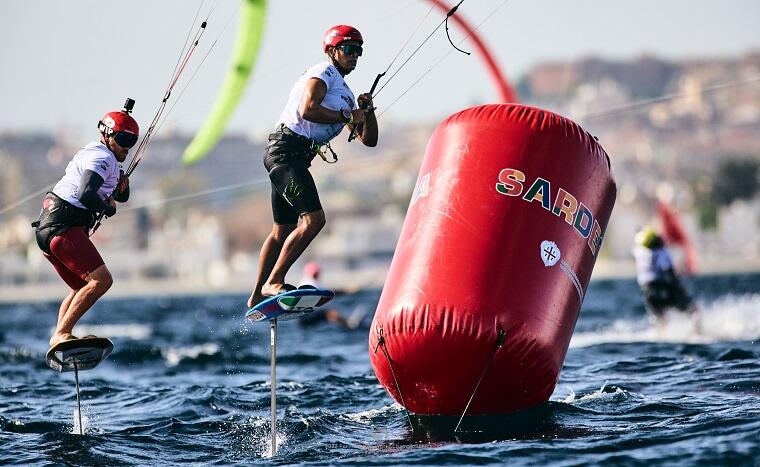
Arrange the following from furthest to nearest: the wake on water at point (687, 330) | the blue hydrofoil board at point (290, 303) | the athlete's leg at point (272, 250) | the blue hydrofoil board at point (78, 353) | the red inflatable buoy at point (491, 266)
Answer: the wake on water at point (687, 330) → the athlete's leg at point (272, 250) → the blue hydrofoil board at point (78, 353) → the red inflatable buoy at point (491, 266) → the blue hydrofoil board at point (290, 303)

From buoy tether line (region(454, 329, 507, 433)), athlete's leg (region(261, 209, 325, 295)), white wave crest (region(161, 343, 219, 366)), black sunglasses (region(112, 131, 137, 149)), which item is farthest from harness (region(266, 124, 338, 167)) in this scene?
white wave crest (region(161, 343, 219, 366))

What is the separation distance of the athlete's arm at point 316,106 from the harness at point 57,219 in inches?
84.4

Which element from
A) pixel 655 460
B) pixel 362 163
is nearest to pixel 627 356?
pixel 362 163

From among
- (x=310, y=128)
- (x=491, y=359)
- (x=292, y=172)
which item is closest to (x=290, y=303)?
(x=292, y=172)

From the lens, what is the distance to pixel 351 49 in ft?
33.5

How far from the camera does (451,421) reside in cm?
1054

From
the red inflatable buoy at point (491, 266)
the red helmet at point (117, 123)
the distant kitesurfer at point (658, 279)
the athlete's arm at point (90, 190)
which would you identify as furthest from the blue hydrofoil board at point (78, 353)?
the distant kitesurfer at point (658, 279)

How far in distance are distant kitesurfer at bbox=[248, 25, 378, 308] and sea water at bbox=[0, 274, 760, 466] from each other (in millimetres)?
1509

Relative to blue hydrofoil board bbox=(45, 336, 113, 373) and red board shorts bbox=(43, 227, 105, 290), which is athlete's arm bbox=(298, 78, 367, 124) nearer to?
red board shorts bbox=(43, 227, 105, 290)

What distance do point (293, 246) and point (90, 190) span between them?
170cm

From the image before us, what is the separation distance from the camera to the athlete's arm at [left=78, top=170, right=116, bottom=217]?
10.3m

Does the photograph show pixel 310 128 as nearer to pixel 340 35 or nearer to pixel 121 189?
pixel 340 35

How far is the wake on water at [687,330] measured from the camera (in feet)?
60.6

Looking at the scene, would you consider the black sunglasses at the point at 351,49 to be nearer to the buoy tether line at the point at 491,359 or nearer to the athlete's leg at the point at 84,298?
the buoy tether line at the point at 491,359
